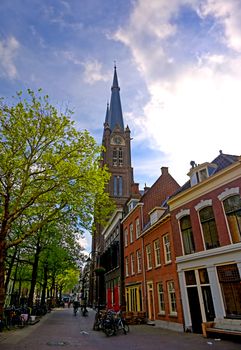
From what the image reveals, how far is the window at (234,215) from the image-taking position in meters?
12.6

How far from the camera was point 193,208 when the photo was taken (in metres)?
15.5

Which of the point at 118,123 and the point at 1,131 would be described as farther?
the point at 118,123

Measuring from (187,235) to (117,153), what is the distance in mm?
48605

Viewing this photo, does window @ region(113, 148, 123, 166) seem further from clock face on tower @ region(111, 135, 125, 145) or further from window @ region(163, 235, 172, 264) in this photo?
window @ region(163, 235, 172, 264)

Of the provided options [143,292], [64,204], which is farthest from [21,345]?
[143,292]

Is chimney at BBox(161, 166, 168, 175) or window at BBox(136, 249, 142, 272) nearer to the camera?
window at BBox(136, 249, 142, 272)

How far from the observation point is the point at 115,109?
7212 cm

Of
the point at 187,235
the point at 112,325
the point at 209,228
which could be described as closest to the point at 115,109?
the point at 187,235

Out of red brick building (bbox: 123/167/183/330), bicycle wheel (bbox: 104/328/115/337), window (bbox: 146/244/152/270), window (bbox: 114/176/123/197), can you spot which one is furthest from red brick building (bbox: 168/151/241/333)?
window (bbox: 114/176/123/197)

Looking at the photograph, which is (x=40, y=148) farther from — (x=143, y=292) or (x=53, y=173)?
(x=143, y=292)

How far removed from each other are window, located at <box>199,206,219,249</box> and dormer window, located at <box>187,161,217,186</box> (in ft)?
6.48

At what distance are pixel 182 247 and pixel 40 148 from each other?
10.4 metres

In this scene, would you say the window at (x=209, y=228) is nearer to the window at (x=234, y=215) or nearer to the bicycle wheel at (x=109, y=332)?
the window at (x=234, y=215)

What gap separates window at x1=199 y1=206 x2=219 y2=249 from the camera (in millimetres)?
13852
